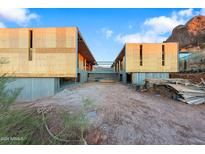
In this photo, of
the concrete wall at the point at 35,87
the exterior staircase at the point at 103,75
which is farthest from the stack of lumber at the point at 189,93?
the exterior staircase at the point at 103,75

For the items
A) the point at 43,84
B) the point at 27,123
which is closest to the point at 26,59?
the point at 43,84

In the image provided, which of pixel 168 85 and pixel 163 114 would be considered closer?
pixel 163 114

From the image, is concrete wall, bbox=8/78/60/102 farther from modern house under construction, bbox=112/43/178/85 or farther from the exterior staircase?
the exterior staircase

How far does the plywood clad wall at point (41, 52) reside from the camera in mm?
9266

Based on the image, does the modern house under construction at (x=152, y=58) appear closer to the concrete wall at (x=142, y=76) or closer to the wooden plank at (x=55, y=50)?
the concrete wall at (x=142, y=76)

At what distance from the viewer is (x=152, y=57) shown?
12.7 m

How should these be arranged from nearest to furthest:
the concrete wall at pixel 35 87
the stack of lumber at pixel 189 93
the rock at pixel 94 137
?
the rock at pixel 94 137, the stack of lumber at pixel 189 93, the concrete wall at pixel 35 87

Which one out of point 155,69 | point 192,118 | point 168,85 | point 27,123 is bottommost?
point 192,118

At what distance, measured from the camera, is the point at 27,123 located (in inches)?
128

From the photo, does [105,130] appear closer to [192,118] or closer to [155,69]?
[192,118]

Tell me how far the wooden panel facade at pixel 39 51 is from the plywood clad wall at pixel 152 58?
5430 millimetres

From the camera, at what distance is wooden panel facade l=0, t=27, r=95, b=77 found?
9.27 meters

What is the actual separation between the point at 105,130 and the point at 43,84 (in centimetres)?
729
